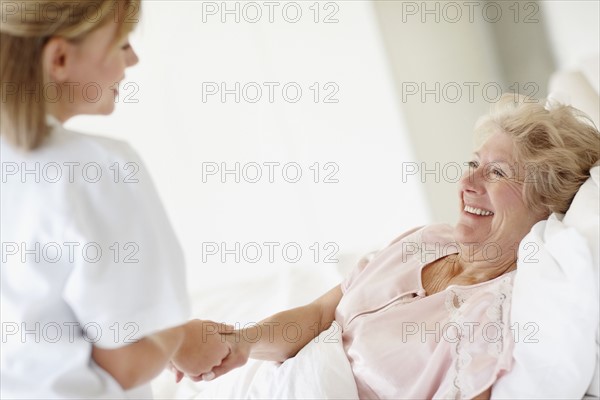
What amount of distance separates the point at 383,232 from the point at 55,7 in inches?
115

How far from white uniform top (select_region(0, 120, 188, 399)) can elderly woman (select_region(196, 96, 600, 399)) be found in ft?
1.83

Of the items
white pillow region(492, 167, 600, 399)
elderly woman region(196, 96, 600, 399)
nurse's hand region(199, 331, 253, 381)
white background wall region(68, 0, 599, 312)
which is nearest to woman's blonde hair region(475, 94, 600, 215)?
elderly woman region(196, 96, 600, 399)

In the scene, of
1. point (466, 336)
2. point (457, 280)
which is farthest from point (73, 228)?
point (457, 280)

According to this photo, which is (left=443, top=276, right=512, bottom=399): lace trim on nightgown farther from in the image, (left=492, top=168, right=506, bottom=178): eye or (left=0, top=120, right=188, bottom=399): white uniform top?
(left=0, top=120, right=188, bottom=399): white uniform top

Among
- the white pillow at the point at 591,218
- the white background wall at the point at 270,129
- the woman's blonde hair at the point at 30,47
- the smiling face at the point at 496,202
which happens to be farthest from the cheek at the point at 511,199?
the white background wall at the point at 270,129

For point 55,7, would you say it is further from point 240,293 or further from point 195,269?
point 195,269

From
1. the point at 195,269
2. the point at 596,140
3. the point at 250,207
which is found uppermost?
the point at 596,140

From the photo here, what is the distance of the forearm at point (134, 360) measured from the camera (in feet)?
3.77

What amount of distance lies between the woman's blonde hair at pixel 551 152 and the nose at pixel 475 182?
10 cm

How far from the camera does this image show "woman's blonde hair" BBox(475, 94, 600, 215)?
1.77 metres

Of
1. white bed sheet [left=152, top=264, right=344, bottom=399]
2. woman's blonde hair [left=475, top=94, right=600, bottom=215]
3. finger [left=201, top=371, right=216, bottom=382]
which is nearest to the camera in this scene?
finger [left=201, top=371, right=216, bottom=382]

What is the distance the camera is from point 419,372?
1.62 metres

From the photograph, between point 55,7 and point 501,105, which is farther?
point 501,105

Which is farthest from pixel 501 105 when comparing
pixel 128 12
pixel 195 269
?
pixel 195 269
